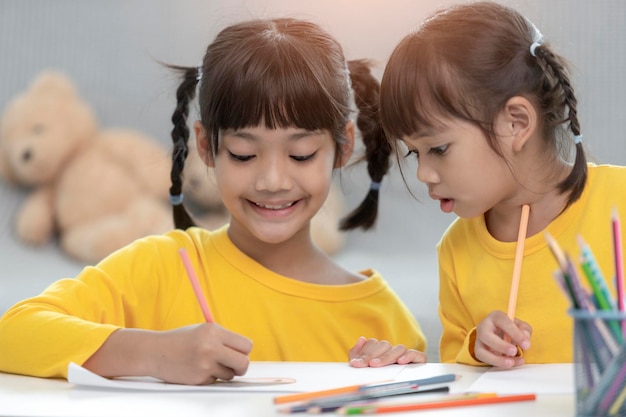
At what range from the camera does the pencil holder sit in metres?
0.51

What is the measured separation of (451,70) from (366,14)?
830 mm

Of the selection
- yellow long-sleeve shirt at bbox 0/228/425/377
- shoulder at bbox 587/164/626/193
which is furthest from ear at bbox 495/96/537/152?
yellow long-sleeve shirt at bbox 0/228/425/377

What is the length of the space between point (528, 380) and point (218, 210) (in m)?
1.13

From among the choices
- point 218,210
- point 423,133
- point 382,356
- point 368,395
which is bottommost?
point 218,210

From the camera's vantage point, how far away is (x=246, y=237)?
46.8 inches

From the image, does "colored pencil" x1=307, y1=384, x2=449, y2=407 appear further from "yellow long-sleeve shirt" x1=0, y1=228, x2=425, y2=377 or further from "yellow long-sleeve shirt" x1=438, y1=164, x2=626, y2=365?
"yellow long-sleeve shirt" x1=0, y1=228, x2=425, y2=377

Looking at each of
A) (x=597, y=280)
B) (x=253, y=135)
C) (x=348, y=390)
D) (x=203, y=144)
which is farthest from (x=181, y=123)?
(x=597, y=280)

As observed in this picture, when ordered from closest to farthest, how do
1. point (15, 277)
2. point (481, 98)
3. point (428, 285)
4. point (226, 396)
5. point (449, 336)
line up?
1. point (226, 396)
2. point (481, 98)
3. point (449, 336)
4. point (428, 285)
5. point (15, 277)

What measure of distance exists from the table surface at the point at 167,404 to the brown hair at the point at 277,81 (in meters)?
0.40

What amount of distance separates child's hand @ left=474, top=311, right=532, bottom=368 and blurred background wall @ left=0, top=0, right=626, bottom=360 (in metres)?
0.71

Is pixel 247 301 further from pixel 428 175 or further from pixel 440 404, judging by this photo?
pixel 440 404

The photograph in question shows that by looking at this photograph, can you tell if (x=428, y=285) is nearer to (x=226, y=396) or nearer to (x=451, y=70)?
(x=451, y=70)

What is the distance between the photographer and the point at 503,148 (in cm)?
97

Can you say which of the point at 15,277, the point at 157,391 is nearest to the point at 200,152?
the point at 157,391
